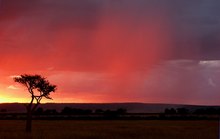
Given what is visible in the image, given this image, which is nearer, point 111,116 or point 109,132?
point 109,132

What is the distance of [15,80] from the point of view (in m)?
58.6

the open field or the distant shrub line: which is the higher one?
the distant shrub line

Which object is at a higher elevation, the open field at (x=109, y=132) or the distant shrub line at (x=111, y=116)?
the distant shrub line at (x=111, y=116)

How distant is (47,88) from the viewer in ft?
194

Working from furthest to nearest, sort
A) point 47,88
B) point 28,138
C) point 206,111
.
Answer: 1. point 206,111
2. point 47,88
3. point 28,138

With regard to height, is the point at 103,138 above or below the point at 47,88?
below

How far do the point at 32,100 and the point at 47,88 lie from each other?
14.5ft

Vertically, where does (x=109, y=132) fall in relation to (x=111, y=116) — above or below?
below

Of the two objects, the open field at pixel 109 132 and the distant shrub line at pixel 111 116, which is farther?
the distant shrub line at pixel 111 116

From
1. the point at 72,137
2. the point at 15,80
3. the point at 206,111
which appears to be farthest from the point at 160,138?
the point at 206,111

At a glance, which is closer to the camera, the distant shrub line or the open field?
the open field

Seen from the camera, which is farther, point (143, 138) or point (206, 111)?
point (206, 111)

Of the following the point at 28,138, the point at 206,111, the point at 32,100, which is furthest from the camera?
the point at 206,111

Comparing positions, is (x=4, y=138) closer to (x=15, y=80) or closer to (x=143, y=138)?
(x=143, y=138)
